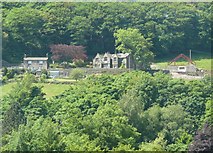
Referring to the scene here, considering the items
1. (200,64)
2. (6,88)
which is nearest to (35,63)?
(6,88)

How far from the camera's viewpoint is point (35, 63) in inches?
1497

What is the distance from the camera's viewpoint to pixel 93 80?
32062mm

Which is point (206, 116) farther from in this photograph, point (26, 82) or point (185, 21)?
point (185, 21)

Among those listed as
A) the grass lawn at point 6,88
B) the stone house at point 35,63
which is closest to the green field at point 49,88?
the grass lawn at point 6,88

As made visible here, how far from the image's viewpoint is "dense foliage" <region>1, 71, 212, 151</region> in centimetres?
2033

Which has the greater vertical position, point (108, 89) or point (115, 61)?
point (115, 61)

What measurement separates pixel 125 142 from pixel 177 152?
1746mm

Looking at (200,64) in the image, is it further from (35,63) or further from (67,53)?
(35,63)

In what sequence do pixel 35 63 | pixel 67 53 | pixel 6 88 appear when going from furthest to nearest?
1. pixel 67 53
2. pixel 35 63
3. pixel 6 88

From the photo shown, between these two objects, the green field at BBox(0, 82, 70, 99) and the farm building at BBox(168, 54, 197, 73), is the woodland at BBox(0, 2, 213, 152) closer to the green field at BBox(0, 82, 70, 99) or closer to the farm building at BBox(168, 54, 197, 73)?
the green field at BBox(0, 82, 70, 99)

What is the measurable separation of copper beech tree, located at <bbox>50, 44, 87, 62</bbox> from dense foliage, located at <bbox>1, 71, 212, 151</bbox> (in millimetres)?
6547

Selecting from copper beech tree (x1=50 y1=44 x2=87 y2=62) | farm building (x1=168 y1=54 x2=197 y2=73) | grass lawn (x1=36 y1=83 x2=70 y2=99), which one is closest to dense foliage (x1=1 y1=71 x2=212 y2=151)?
grass lawn (x1=36 y1=83 x2=70 y2=99)

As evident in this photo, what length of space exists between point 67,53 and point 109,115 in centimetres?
1601

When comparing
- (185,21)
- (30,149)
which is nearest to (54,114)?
(30,149)
